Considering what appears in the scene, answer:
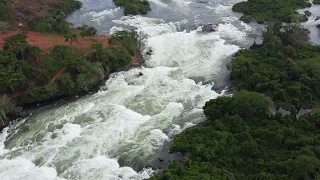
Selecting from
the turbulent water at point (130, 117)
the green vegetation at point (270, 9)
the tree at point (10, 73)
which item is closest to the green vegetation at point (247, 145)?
the turbulent water at point (130, 117)

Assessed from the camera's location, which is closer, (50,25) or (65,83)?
(65,83)

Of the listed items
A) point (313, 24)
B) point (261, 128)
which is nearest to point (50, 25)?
point (261, 128)

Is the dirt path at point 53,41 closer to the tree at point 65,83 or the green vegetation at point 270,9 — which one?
the tree at point 65,83

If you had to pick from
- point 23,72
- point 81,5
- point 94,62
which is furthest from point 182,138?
point 81,5

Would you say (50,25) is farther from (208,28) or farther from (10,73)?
(208,28)

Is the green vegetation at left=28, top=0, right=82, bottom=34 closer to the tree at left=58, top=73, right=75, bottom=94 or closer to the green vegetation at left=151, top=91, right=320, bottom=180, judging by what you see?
the tree at left=58, top=73, right=75, bottom=94

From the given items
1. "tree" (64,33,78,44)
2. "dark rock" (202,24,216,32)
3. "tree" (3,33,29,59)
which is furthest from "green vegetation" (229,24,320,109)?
"tree" (3,33,29,59)
